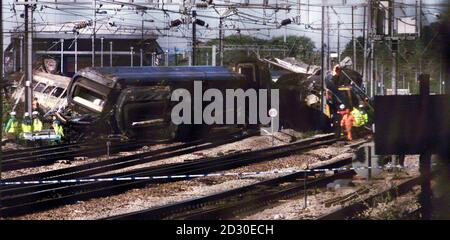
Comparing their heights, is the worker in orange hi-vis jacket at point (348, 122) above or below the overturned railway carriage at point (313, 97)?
below

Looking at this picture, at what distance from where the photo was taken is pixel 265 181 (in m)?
4.38

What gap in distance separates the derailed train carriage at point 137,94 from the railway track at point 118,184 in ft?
0.71

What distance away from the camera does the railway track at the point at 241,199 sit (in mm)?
3453

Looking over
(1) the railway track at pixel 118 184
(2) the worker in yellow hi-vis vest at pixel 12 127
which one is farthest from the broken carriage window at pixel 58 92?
(1) the railway track at pixel 118 184

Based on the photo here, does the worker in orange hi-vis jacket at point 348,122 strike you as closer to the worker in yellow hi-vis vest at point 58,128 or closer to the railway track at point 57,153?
the railway track at point 57,153

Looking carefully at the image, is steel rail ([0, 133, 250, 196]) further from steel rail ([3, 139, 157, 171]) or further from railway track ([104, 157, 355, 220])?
railway track ([104, 157, 355, 220])

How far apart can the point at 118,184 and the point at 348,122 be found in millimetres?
1338

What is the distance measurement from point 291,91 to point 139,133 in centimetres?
86

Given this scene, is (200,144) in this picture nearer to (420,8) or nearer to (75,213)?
(75,213)

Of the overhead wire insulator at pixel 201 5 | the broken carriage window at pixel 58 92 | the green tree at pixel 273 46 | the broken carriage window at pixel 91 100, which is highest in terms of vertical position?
the overhead wire insulator at pixel 201 5

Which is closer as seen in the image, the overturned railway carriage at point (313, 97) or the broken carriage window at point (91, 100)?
the overturned railway carriage at point (313, 97)

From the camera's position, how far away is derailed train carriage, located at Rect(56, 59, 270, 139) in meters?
3.48

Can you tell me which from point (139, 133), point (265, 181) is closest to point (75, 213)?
point (139, 133)

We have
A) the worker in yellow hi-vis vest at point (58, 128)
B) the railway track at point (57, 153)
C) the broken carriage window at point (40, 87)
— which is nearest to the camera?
the broken carriage window at point (40, 87)
